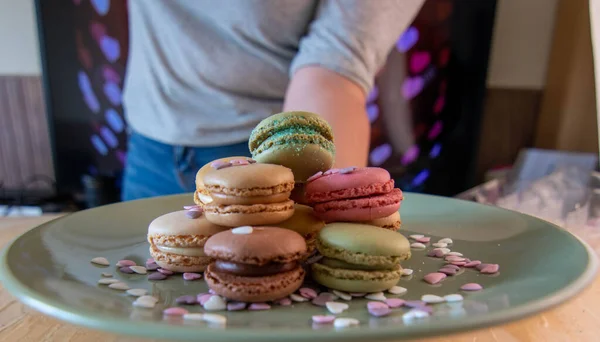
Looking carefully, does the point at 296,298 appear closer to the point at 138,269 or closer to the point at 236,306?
the point at 236,306

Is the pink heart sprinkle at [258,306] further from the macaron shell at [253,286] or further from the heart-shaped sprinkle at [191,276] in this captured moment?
the heart-shaped sprinkle at [191,276]

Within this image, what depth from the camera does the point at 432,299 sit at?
0.44 m

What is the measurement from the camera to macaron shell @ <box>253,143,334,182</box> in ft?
1.84

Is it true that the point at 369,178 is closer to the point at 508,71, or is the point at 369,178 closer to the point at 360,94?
the point at 360,94

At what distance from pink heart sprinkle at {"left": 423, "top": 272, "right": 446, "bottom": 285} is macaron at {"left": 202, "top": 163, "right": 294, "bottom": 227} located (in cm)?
17

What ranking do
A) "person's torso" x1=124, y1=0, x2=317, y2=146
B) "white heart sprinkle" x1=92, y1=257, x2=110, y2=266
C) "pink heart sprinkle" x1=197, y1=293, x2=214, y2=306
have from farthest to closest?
"person's torso" x1=124, y1=0, x2=317, y2=146 → "white heart sprinkle" x1=92, y1=257, x2=110, y2=266 → "pink heart sprinkle" x1=197, y1=293, x2=214, y2=306

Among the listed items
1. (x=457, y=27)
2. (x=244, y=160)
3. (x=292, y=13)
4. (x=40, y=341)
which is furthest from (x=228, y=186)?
(x=457, y=27)

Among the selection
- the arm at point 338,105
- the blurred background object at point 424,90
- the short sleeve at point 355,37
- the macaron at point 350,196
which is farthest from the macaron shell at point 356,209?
the blurred background object at point 424,90

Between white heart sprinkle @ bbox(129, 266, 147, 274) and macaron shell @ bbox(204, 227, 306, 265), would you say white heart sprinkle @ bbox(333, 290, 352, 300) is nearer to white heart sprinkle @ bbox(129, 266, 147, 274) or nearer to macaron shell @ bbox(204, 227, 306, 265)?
macaron shell @ bbox(204, 227, 306, 265)

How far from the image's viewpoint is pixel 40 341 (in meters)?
0.58

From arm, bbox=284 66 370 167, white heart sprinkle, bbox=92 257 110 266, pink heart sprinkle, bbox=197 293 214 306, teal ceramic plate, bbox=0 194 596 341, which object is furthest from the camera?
arm, bbox=284 66 370 167

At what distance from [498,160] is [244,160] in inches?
60.8

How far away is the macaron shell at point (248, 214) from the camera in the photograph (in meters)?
0.51

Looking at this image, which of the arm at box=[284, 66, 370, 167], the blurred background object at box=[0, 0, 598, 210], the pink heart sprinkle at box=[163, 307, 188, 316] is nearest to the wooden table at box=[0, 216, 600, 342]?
the pink heart sprinkle at box=[163, 307, 188, 316]
